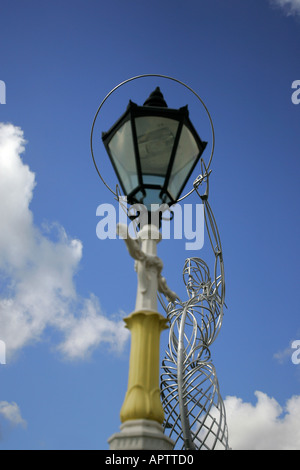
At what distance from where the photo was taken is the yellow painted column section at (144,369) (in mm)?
3968

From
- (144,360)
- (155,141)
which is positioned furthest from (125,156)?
(144,360)

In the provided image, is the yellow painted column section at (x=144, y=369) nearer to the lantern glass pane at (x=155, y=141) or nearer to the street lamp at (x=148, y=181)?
the street lamp at (x=148, y=181)

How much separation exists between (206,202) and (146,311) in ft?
15.0

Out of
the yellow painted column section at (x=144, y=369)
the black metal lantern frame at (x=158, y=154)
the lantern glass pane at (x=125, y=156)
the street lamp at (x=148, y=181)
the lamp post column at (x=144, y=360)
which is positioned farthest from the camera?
the lantern glass pane at (x=125, y=156)

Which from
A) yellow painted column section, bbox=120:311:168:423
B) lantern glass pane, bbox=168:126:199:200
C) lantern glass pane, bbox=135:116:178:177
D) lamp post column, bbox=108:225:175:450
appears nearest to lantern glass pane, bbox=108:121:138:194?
lantern glass pane, bbox=135:116:178:177

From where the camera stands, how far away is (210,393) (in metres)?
7.72

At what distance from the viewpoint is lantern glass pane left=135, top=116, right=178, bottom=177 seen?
4.86 metres

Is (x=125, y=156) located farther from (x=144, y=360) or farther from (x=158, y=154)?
(x=144, y=360)

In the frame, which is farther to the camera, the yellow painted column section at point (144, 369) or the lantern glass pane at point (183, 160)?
the lantern glass pane at point (183, 160)

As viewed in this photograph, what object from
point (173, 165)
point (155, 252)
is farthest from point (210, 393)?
point (173, 165)

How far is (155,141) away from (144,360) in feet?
7.59

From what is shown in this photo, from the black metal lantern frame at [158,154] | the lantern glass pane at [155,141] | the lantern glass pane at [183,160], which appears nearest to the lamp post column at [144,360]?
the black metal lantern frame at [158,154]

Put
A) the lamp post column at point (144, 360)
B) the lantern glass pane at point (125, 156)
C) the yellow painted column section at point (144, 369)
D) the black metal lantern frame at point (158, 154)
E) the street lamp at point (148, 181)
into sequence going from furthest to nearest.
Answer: the lantern glass pane at point (125, 156) < the black metal lantern frame at point (158, 154) < the street lamp at point (148, 181) < the yellow painted column section at point (144, 369) < the lamp post column at point (144, 360)

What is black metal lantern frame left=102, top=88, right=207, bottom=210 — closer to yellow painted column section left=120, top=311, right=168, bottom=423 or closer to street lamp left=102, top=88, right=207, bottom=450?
street lamp left=102, top=88, right=207, bottom=450
